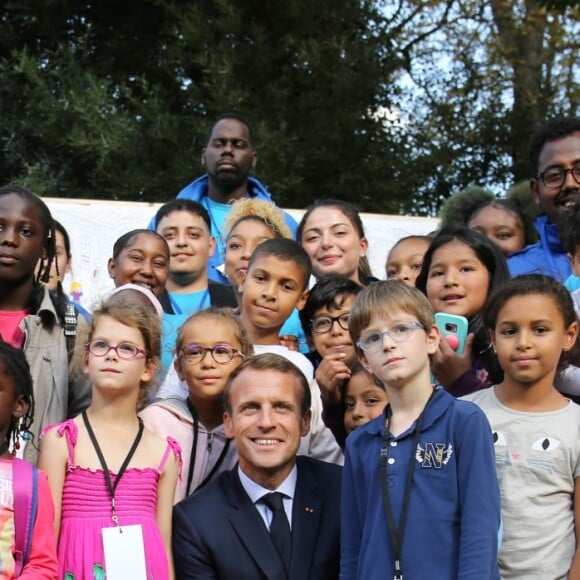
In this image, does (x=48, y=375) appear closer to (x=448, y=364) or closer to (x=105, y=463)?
(x=105, y=463)

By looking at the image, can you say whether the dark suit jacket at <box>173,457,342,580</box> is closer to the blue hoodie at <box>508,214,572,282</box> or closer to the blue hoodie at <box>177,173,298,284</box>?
the blue hoodie at <box>508,214,572,282</box>

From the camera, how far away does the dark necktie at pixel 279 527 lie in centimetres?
380

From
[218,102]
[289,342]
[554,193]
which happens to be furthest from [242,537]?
[218,102]

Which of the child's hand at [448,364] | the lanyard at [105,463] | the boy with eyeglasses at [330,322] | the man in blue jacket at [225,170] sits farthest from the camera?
the man in blue jacket at [225,170]

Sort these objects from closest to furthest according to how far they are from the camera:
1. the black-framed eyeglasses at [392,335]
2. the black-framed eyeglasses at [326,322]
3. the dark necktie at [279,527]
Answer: the black-framed eyeglasses at [392,335]
the dark necktie at [279,527]
the black-framed eyeglasses at [326,322]

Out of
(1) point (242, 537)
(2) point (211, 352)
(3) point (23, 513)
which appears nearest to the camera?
(3) point (23, 513)

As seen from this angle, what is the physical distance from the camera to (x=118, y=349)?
397 cm

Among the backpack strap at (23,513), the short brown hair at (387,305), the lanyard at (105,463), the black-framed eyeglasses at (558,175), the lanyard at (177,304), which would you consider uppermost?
the black-framed eyeglasses at (558,175)

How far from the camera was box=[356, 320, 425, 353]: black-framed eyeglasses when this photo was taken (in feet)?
11.7

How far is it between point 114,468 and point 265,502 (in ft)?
1.92

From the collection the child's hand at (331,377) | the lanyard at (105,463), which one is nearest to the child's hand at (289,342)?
the child's hand at (331,377)

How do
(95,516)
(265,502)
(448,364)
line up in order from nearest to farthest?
1. (95,516)
2. (265,502)
3. (448,364)

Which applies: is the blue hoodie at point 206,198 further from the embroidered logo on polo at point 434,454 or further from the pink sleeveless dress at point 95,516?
the embroidered logo on polo at point 434,454

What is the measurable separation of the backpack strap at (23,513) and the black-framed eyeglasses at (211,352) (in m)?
0.97
